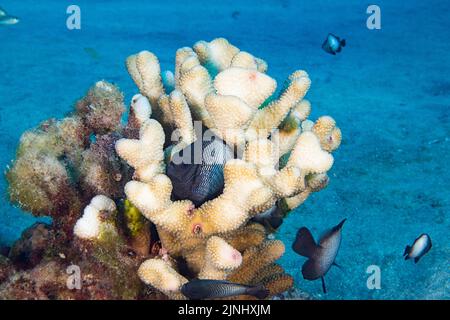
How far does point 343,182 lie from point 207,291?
443 cm

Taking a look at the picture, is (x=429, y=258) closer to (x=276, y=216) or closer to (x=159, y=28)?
(x=276, y=216)

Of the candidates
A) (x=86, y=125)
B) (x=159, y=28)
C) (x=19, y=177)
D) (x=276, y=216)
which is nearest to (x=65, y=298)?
(x=19, y=177)

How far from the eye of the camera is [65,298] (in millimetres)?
1991

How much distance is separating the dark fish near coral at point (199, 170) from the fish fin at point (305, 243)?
0.79 metres

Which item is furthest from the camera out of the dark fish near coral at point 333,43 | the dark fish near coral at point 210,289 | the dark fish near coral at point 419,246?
the dark fish near coral at point 333,43

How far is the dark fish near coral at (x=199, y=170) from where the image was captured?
198 cm

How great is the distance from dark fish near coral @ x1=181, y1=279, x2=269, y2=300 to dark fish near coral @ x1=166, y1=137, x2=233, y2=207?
0.43 metres

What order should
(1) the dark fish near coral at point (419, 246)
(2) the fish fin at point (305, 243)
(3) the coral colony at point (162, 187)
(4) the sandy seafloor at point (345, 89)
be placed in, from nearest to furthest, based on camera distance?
(3) the coral colony at point (162, 187), (2) the fish fin at point (305, 243), (1) the dark fish near coral at point (419, 246), (4) the sandy seafloor at point (345, 89)

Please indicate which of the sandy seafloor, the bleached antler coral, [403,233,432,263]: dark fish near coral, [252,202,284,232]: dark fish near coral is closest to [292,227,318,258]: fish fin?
[252,202,284,232]: dark fish near coral

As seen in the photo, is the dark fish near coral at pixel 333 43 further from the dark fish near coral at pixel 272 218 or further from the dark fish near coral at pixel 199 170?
the dark fish near coral at pixel 199 170

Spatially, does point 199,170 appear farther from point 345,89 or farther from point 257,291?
point 345,89

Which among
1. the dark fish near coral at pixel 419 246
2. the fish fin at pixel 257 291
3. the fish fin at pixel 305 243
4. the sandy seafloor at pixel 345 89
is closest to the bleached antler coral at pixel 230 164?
the fish fin at pixel 257 291

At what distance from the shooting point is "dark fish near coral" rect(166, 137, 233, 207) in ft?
6.51

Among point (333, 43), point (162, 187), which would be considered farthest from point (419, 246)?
point (333, 43)
